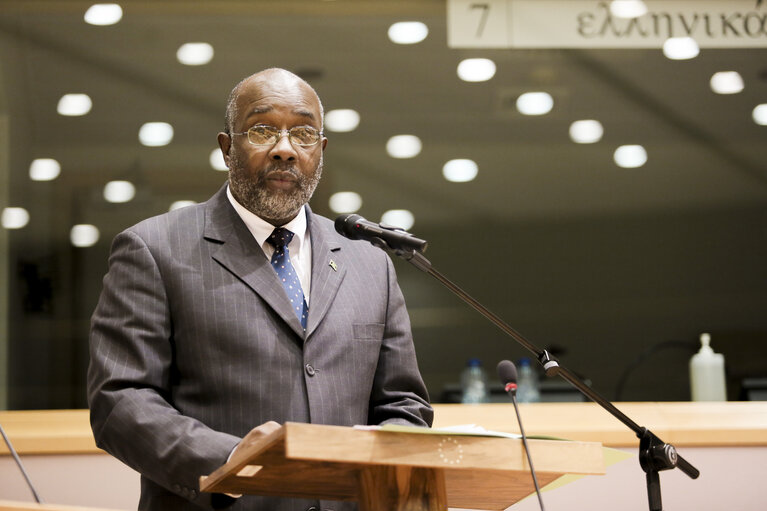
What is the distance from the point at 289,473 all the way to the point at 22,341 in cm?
251

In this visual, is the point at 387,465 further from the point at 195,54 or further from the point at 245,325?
the point at 195,54

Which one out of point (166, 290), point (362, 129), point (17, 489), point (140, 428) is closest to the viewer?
point (140, 428)

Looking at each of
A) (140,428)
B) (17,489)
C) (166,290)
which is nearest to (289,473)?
(140,428)

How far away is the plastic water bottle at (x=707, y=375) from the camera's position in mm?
3615

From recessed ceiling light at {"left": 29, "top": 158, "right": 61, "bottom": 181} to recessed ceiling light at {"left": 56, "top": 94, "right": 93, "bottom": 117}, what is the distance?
0.64 feet

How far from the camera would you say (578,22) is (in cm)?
381

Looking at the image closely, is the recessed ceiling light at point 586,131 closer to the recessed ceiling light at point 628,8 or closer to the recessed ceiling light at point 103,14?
the recessed ceiling light at point 628,8

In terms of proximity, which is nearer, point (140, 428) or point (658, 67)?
point (140, 428)

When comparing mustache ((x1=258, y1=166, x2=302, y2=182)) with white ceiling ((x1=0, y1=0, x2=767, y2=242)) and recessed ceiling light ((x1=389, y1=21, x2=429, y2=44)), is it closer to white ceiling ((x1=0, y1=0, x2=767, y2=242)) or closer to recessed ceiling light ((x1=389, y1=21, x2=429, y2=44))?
white ceiling ((x1=0, y1=0, x2=767, y2=242))

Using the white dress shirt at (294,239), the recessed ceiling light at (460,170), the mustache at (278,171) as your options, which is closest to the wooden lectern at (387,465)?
the white dress shirt at (294,239)

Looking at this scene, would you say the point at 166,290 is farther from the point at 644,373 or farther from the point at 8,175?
the point at 644,373

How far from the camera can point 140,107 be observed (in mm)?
3770

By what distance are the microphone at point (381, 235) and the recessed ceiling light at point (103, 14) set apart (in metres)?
2.44

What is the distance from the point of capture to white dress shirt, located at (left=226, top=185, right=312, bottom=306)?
199cm
